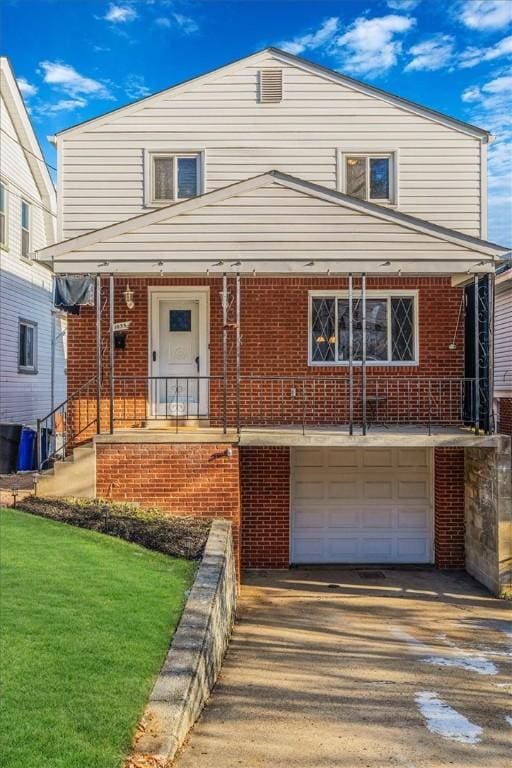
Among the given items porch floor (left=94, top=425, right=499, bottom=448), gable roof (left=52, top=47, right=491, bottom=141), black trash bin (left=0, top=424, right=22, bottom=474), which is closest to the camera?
porch floor (left=94, top=425, right=499, bottom=448)

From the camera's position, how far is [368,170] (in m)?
11.1

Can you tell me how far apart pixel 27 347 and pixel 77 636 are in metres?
12.1

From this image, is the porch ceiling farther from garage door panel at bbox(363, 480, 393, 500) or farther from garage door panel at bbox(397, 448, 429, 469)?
garage door panel at bbox(363, 480, 393, 500)

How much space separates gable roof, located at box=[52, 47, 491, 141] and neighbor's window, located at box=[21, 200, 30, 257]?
5.71 meters

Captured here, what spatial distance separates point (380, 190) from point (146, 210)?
13.8 ft

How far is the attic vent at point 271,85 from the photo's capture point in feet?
36.2

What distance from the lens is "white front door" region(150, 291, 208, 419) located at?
10.9 metres

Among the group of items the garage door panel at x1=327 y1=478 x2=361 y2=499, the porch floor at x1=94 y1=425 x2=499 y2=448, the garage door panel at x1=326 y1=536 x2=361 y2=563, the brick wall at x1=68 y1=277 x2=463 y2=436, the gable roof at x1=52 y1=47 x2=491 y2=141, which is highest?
the gable roof at x1=52 y1=47 x2=491 y2=141

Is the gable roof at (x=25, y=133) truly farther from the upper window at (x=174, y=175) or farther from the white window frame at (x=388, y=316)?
the white window frame at (x=388, y=316)

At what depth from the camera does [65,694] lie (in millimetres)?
4422

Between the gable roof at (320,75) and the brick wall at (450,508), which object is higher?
the gable roof at (320,75)

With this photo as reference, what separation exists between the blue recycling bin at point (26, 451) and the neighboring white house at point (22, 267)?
1.95 m

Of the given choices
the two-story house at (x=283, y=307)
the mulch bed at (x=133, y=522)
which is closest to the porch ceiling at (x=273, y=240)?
the two-story house at (x=283, y=307)

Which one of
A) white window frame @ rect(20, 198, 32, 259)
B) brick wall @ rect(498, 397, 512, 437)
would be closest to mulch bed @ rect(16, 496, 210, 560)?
brick wall @ rect(498, 397, 512, 437)
